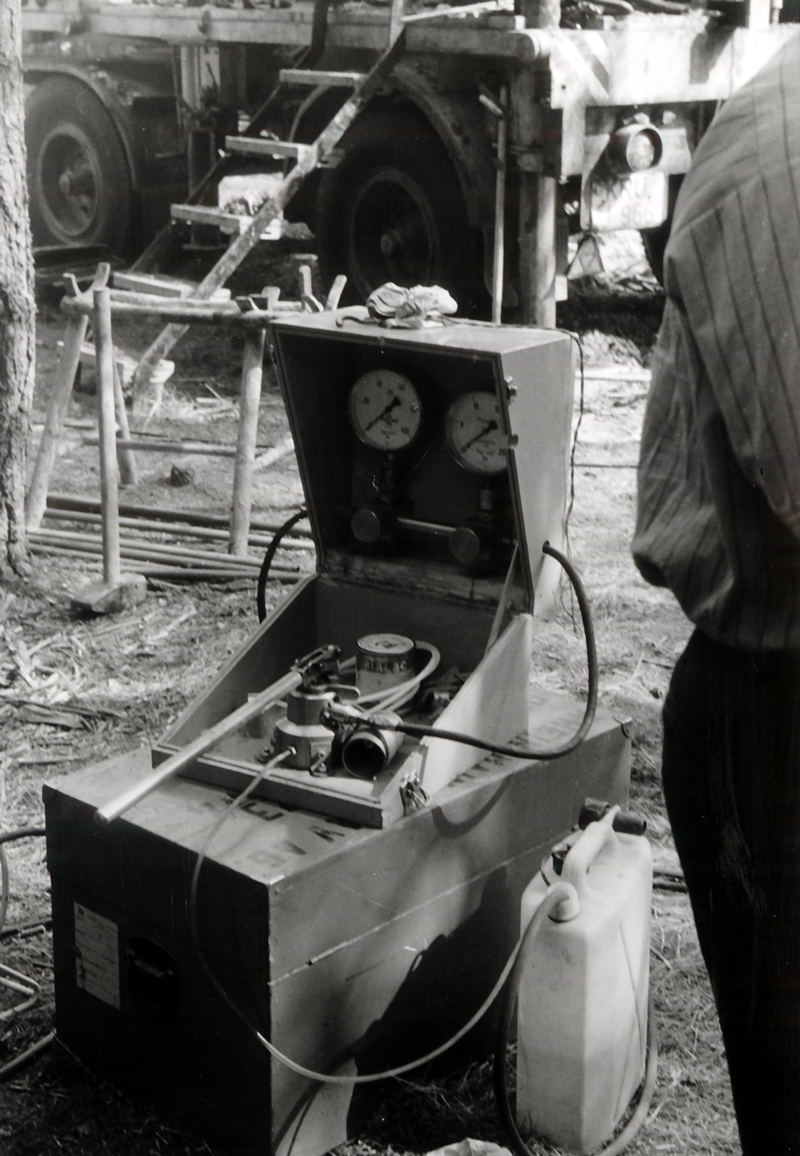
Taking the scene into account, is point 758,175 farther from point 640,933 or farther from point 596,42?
point 596,42

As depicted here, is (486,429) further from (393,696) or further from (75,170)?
(75,170)

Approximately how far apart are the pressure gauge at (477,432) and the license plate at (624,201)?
4451 mm

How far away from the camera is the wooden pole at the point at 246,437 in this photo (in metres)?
5.39

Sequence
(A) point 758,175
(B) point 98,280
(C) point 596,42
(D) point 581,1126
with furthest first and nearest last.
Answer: (C) point 596,42, (B) point 98,280, (D) point 581,1126, (A) point 758,175

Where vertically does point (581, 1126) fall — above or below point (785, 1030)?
below

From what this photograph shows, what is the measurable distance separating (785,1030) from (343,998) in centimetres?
94

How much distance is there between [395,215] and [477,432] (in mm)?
5926

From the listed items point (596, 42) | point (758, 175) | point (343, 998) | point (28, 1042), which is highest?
point (596, 42)

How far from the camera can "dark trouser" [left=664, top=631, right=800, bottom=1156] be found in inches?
66.9

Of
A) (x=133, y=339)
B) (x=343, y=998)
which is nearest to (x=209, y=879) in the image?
(x=343, y=998)

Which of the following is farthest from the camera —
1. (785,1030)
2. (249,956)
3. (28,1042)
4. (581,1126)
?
(28,1042)

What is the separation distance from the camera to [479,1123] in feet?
8.80

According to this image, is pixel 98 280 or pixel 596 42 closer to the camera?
pixel 98 280

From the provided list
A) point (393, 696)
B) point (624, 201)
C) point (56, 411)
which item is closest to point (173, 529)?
point (56, 411)
